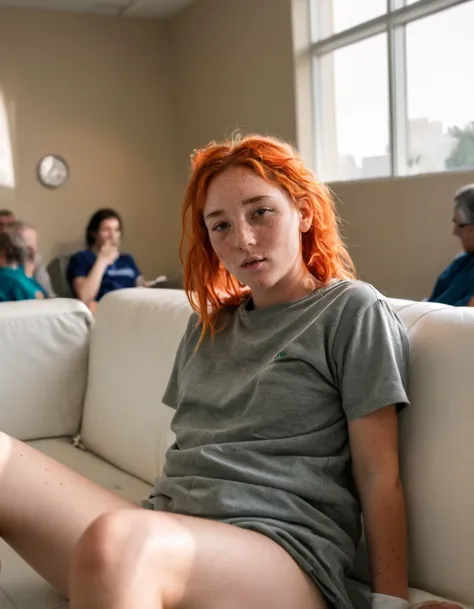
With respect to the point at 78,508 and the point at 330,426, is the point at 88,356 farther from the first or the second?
the point at 330,426

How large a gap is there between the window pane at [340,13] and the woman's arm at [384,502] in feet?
12.6

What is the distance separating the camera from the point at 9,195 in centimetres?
619

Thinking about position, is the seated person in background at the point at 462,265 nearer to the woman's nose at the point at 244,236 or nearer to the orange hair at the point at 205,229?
the orange hair at the point at 205,229

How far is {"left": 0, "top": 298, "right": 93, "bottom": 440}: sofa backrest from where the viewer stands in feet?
7.57

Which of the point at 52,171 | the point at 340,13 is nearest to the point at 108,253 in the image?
the point at 52,171

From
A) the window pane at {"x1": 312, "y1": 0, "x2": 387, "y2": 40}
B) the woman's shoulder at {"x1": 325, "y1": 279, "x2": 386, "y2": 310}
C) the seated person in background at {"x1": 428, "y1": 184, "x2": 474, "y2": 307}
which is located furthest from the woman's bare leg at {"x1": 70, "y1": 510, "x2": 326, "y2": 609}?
the window pane at {"x1": 312, "y1": 0, "x2": 387, "y2": 40}

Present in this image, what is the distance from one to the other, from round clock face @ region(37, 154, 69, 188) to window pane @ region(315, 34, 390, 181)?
7.56 ft

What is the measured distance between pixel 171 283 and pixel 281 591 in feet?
13.7

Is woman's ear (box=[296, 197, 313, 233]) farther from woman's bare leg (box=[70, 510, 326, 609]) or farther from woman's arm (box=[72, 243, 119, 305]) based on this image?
woman's arm (box=[72, 243, 119, 305])

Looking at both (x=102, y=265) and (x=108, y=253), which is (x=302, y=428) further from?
(x=108, y=253)

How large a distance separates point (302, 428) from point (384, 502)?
0.17 m

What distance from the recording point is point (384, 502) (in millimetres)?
1166

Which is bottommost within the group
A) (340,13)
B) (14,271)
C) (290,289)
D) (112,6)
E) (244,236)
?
(14,271)

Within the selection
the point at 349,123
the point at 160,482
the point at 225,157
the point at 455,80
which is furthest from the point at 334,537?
the point at 349,123
